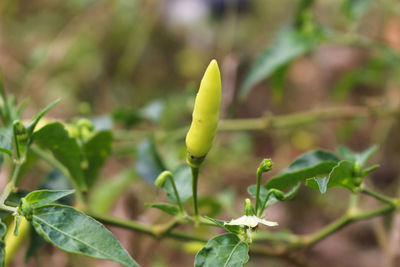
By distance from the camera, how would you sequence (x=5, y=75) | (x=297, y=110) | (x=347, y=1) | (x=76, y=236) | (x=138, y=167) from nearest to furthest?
(x=76, y=236) → (x=138, y=167) → (x=347, y=1) → (x=5, y=75) → (x=297, y=110)

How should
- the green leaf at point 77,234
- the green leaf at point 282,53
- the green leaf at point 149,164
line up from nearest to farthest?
the green leaf at point 77,234 → the green leaf at point 149,164 → the green leaf at point 282,53

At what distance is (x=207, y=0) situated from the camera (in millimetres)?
2129

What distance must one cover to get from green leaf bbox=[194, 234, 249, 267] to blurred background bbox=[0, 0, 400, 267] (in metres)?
0.44

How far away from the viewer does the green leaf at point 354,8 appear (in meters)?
0.98

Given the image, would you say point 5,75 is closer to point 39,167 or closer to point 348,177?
point 39,167

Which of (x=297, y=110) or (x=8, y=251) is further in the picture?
(x=297, y=110)

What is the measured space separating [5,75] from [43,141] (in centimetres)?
133

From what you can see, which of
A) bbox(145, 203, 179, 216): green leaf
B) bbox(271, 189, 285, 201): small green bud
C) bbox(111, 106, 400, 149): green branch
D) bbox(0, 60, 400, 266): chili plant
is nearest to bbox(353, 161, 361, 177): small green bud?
bbox(0, 60, 400, 266): chili plant

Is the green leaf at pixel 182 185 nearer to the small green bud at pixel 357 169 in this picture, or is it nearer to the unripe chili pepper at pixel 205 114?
the unripe chili pepper at pixel 205 114

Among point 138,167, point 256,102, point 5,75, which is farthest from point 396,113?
point 5,75

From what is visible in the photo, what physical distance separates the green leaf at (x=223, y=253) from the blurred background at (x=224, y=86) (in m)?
0.44

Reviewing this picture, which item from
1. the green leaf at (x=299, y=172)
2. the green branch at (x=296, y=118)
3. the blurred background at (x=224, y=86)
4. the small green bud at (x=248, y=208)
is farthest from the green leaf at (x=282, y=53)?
the small green bud at (x=248, y=208)

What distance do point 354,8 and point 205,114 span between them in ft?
2.26

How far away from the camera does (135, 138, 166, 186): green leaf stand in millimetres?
747
